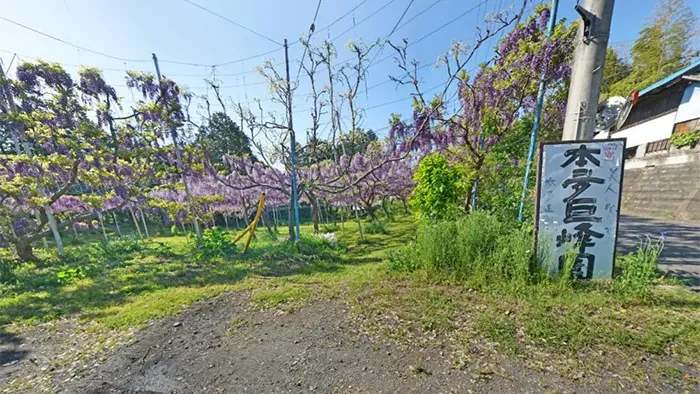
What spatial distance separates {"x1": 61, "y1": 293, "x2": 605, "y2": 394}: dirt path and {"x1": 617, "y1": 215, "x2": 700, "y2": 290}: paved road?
3.85 metres

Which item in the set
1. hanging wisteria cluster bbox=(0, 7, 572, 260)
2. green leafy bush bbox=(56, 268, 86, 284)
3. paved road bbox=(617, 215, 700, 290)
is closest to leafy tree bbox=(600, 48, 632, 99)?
paved road bbox=(617, 215, 700, 290)

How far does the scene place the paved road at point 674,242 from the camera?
3743 mm

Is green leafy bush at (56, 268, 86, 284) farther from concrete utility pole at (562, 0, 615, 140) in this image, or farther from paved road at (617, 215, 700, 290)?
paved road at (617, 215, 700, 290)

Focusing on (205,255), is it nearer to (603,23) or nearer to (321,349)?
(321,349)

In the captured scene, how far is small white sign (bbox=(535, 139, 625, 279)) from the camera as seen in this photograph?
3.25 m

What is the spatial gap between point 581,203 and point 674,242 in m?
4.44

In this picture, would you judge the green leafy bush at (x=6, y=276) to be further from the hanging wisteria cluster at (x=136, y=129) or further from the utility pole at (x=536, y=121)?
the utility pole at (x=536, y=121)

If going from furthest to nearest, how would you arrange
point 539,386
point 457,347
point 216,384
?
point 457,347 < point 216,384 < point 539,386

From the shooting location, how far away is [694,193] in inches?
309

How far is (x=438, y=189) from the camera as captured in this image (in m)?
5.07

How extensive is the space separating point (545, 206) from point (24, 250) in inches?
528

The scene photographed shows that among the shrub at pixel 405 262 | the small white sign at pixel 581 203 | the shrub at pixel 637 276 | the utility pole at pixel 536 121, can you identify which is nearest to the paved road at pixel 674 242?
the shrub at pixel 637 276

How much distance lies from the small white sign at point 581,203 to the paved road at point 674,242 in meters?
1.33

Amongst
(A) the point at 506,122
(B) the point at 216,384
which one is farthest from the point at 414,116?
(B) the point at 216,384
